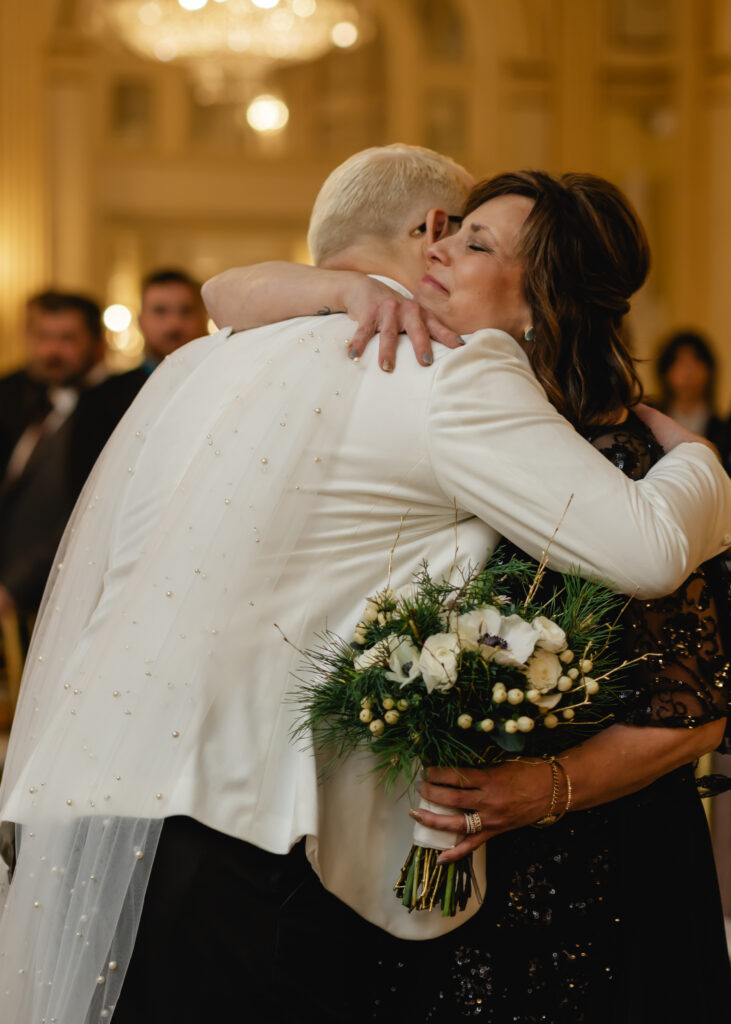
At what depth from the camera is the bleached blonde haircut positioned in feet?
7.61

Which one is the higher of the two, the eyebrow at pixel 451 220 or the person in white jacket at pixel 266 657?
the eyebrow at pixel 451 220

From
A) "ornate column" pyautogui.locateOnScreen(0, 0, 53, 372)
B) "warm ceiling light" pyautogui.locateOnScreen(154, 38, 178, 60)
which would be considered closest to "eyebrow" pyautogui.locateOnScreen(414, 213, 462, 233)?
"warm ceiling light" pyautogui.locateOnScreen(154, 38, 178, 60)

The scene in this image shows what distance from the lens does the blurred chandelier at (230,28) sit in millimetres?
10625

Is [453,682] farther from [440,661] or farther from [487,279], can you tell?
[487,279]

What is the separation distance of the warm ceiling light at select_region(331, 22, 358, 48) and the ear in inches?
392

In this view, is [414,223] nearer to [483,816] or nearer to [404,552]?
[404,552]

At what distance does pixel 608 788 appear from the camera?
195cm

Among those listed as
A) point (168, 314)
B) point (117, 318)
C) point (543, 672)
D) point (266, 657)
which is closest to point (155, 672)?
point (266, 657)

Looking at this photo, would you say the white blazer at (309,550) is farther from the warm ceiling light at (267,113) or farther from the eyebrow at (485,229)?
the warm ceiling light at (267,113)

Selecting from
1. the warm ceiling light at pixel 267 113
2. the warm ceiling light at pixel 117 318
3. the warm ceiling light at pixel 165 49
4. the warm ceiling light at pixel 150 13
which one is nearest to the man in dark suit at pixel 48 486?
the warm ceiling light at pixel 165 49

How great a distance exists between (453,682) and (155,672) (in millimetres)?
450

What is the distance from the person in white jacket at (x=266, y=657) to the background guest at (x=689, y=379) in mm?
6568

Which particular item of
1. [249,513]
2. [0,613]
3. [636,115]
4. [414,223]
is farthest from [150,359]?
[636,115]

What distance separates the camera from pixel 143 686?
1847 millimetres
